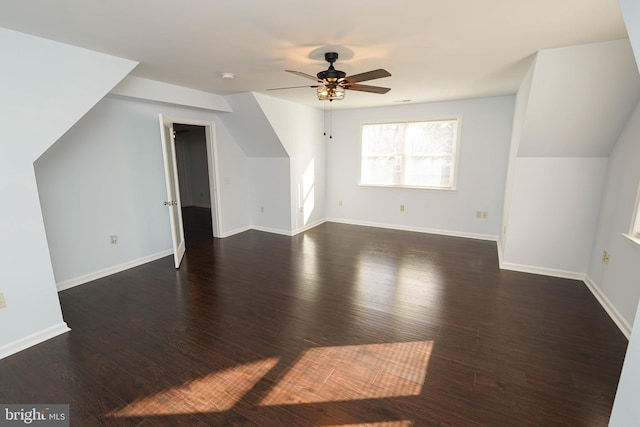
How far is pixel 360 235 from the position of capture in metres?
5.41

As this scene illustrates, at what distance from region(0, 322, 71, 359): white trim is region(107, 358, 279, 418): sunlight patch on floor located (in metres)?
1.24

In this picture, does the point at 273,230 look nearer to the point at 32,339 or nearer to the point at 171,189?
the point at 171,189

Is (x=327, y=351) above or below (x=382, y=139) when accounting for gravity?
below

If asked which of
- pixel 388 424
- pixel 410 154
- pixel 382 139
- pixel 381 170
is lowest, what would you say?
pixel 388 424

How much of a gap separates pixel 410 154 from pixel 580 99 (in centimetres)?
286

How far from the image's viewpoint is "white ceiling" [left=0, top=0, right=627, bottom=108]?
5.97 ft

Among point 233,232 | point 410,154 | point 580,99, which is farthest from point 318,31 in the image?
point 233,232

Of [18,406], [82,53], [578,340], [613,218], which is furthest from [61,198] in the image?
[613,218]

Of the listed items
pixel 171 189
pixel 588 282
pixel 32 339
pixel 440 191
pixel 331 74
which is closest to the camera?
pixel 32 339

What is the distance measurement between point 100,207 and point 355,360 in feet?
11.3

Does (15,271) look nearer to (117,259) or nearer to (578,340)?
(117,259)

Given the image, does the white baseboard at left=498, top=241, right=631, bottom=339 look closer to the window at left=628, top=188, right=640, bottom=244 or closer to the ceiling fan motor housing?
the window at left=628, top=188, right=640, bottom=244

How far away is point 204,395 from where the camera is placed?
1.86m

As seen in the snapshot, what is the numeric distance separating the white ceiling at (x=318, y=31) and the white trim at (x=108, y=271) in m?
2.38
